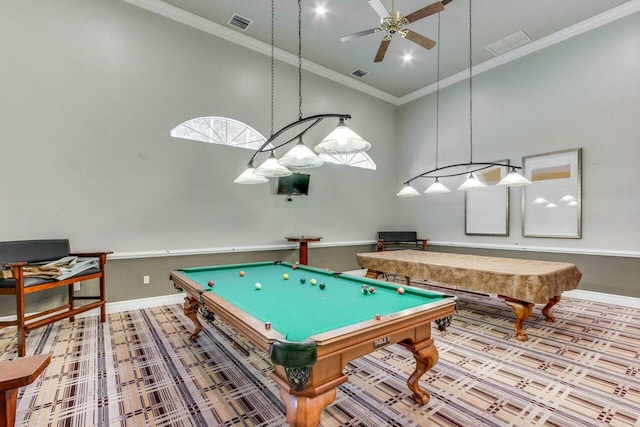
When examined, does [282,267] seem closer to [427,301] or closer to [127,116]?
[427,301]

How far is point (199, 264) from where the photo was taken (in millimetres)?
4516

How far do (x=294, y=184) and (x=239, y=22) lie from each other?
2.60m

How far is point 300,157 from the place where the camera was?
8.79 feet

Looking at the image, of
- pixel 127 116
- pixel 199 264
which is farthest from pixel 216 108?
pixel 199 264

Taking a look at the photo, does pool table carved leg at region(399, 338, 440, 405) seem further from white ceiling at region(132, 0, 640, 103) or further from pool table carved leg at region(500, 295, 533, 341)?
white ceiling at region(132, 0, 640, 103)

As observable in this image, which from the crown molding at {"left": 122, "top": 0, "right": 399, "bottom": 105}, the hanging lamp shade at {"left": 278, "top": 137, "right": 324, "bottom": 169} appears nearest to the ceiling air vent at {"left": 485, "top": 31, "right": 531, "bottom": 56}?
the crown molding at {"left": 122, "top": 0, "right": 399, "bottom": 105}

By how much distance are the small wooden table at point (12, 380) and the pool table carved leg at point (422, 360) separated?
1787 millimetres

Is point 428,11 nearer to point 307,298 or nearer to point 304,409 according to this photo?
point 307,298

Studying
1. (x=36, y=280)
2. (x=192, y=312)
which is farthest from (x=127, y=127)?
(x=192, y=312)

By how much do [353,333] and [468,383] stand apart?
1.45m

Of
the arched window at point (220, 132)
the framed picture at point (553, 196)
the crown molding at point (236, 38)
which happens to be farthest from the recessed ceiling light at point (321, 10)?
the framed picture at point (553, 196)

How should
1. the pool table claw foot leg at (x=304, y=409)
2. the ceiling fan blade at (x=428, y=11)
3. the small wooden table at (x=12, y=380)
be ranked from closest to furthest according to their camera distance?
the small wooden table at (x=12, y=380)
the pool table claw foot leg at (x=304, y=409)
the ceiling fan blade at (x=428, y=11)

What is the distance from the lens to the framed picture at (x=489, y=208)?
5444 mm

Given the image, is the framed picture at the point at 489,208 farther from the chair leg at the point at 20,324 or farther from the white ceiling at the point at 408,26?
the chair leg at the point at 20,324
